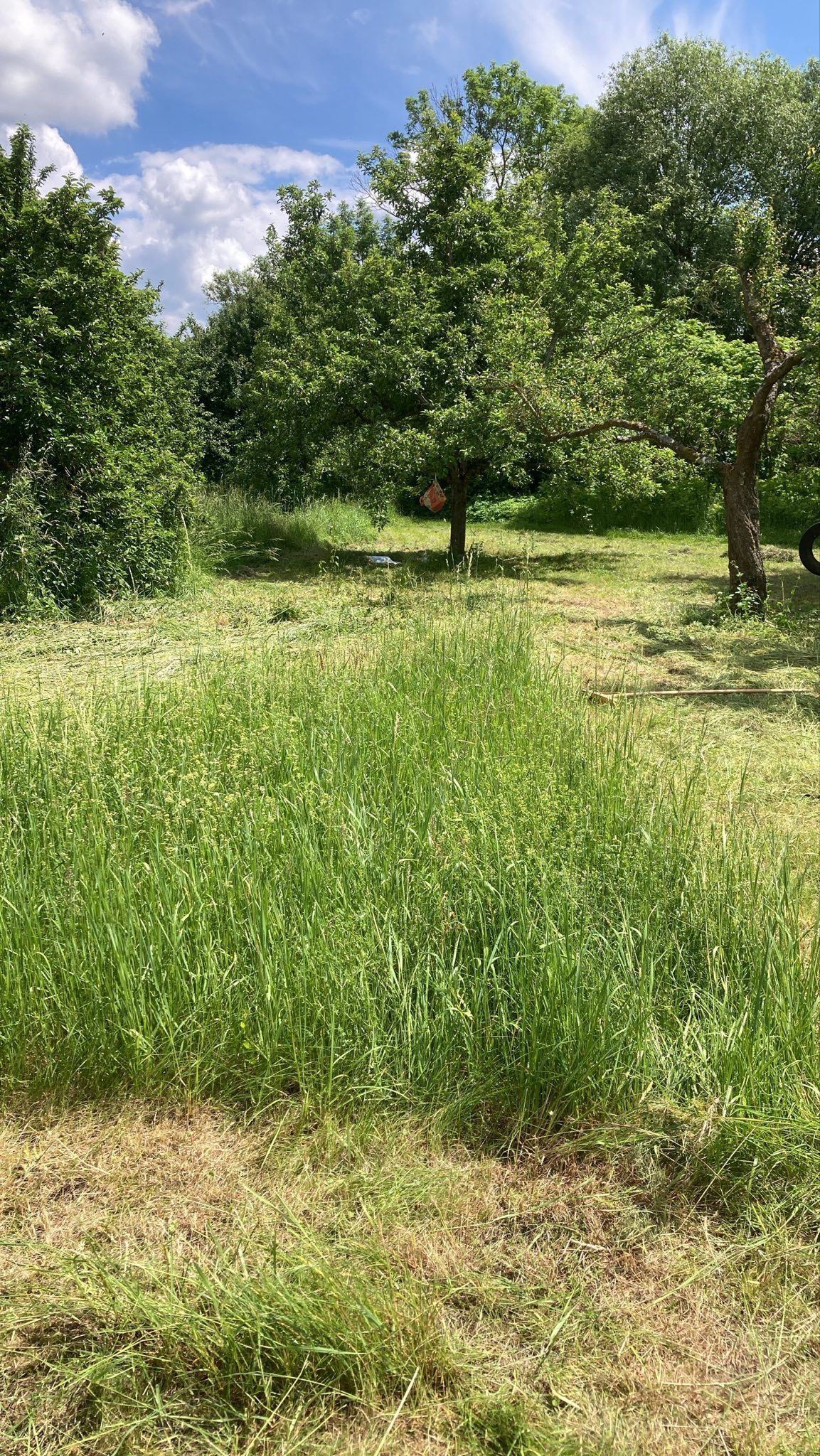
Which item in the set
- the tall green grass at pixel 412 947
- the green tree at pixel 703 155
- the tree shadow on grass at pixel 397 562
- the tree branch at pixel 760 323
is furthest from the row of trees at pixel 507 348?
the tall green grass at pixel 412 947

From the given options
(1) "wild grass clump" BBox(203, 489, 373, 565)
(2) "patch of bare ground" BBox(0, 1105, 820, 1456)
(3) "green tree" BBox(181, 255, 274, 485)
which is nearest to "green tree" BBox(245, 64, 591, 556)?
(1) "wild grass clump" BBox(203, 489, 373, 565)

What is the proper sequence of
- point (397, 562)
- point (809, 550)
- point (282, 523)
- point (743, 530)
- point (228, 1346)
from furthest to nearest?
point (282, 523)
point (397, 562)
point (809, 550)
point (743, 530)
point (228, 1346)

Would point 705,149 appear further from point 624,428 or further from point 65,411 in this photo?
point 65,411

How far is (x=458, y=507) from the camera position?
1226 cm

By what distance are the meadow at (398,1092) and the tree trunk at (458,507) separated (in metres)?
8.72

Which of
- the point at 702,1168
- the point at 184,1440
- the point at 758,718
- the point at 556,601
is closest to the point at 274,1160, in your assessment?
the point at 184,1440

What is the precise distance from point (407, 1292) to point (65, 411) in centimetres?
847

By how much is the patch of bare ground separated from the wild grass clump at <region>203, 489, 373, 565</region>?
33.9 feet

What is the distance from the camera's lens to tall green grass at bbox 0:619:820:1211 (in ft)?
6.77

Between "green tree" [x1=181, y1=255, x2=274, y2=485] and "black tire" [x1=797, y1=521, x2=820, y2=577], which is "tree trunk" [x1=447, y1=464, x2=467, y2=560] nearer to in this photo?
"black tire" [x1=797, y1=521, x2=820, y2=577]

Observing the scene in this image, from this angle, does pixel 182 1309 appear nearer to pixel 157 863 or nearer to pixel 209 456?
pixel 157 863

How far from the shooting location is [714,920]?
7.78 ft

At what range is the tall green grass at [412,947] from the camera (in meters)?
2.06

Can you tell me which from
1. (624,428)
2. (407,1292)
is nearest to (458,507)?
(624,428)
